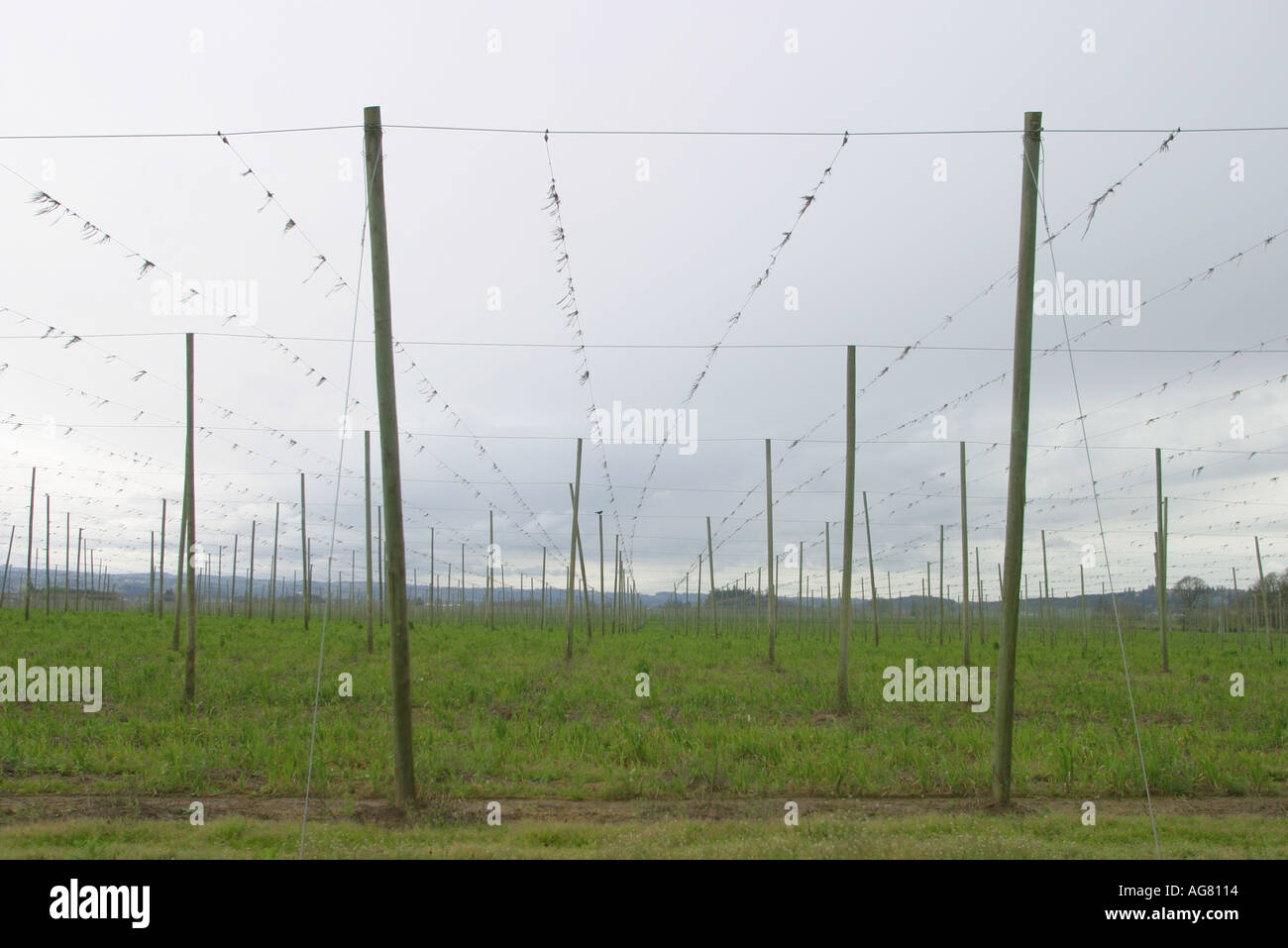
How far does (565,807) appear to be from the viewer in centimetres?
939

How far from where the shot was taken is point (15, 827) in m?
8.20

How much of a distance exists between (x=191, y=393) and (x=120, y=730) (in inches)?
238

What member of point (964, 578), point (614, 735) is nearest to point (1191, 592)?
point (964, 578)

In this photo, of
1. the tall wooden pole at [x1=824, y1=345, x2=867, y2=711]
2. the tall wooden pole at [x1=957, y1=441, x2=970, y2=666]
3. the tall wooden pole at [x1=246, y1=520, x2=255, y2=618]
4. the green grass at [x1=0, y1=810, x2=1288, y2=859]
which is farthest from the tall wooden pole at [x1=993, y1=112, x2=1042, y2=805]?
the tall wooden pole at [x1=246, y1=520, x2=255, y2=618]

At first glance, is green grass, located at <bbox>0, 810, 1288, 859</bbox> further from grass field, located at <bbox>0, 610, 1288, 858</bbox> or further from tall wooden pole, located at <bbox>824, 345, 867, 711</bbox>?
tall wooden pole, located at <bbox>824, 345, 867, 711</bbox>

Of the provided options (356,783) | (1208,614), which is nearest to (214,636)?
(356,783)

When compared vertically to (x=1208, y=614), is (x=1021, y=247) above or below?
above

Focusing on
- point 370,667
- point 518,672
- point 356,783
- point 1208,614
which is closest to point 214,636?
point 370,667

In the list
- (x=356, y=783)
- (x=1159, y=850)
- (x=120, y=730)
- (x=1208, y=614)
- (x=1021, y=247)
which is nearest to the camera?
(x=1159, y=850)

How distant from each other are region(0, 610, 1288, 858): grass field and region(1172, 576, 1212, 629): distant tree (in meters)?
59.7
